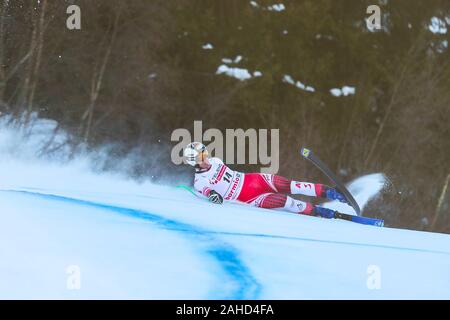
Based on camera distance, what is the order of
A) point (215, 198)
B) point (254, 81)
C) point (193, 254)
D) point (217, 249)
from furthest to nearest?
1. point (254, 81)
2. point (215, 198)
3. point (217, 249)
4. point (193, 254)

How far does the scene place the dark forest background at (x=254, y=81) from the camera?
58.3 ft

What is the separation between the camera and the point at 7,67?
661 inches

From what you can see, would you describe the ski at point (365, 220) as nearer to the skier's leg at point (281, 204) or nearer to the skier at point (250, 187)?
the skier at point (250, 187)

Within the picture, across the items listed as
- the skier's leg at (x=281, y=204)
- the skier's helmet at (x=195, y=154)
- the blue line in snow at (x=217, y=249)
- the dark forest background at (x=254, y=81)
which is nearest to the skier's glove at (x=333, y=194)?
the skier's leg at (x=281, y=204)

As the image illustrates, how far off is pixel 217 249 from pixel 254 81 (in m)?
17.0

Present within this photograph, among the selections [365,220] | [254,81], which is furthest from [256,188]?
[254,81]

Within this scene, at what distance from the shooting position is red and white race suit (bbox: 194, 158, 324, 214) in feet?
25.8

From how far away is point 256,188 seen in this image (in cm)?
809

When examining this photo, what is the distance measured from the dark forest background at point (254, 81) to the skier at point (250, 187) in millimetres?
9159

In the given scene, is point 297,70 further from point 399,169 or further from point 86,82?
point 86,82

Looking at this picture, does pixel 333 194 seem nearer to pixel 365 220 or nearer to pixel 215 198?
pixel 365 220
